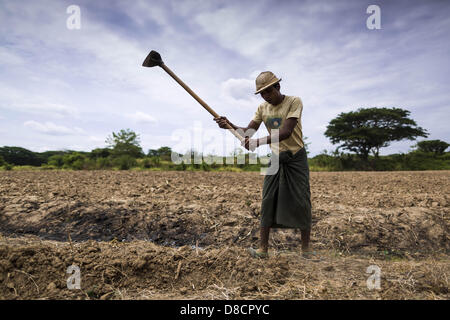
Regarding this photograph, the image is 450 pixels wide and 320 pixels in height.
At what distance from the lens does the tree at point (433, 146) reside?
22578 millimetres

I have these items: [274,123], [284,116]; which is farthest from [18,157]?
[284,116]

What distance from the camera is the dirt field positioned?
201 cm

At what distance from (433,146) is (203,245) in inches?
1025

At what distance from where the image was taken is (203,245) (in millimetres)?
3354

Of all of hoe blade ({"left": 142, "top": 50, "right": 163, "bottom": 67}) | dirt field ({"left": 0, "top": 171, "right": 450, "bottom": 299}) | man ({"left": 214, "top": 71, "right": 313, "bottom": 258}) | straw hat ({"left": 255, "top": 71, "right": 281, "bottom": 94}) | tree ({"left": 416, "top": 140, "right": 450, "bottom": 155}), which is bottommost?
dirt field ({"left": 0, "top": 171, "right": 450, "bottom": 299})

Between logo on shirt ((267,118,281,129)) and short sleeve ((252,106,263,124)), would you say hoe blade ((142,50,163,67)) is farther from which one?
logo on shirt ((267,118,281,129))

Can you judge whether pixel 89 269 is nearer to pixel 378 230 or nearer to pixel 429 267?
pixel 429 267

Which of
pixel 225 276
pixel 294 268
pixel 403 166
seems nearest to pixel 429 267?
pixel 294 268

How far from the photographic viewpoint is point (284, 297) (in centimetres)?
189

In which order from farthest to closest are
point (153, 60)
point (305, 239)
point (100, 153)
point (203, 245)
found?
point (100, 153) < point (203, 245) < point (153, 60) < point (305, 239)

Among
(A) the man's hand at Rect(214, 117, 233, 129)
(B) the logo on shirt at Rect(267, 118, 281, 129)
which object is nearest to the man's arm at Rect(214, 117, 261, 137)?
(A) the man's hand at Rect(214, 117, 233, 129)

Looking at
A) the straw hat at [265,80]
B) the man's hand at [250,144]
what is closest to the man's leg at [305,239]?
the man's hand at [250,144]

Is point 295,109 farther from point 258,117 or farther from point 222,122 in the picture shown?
point 222,122

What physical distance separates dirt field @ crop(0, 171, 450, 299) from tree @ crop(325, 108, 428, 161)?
17.2 meters
